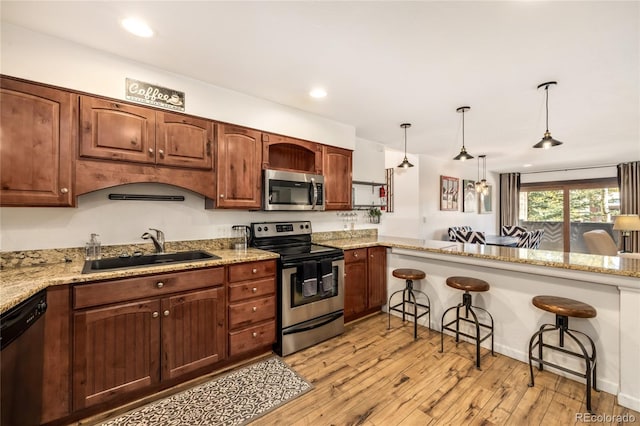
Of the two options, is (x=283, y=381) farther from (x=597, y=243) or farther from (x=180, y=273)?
(x=597, y=243)

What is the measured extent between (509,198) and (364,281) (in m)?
6.86

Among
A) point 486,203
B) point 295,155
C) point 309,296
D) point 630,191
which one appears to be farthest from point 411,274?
point 630,191

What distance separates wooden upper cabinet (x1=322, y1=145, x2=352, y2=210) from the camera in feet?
11.4

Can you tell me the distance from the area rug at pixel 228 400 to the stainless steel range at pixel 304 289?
14.8 inches

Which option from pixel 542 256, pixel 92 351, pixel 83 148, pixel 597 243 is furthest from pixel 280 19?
pixel 597 243

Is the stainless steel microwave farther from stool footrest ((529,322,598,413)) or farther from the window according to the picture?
the window

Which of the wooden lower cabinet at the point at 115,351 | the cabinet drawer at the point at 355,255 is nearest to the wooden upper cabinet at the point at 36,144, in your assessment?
the wooden lower cabinet at the point at 115,351

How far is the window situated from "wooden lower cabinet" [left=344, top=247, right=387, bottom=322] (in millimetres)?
6613

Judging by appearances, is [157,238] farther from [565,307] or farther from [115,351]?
[565,307]

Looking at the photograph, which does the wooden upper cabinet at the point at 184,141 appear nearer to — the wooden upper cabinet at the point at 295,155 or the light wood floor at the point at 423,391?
the wooden upper cabinet at the point at 295,155

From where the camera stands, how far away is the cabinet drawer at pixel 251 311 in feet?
7.64

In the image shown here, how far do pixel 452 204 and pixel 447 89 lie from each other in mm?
4293

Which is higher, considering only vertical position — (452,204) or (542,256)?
(452,204)

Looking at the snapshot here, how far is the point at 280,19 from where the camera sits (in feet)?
5.57
